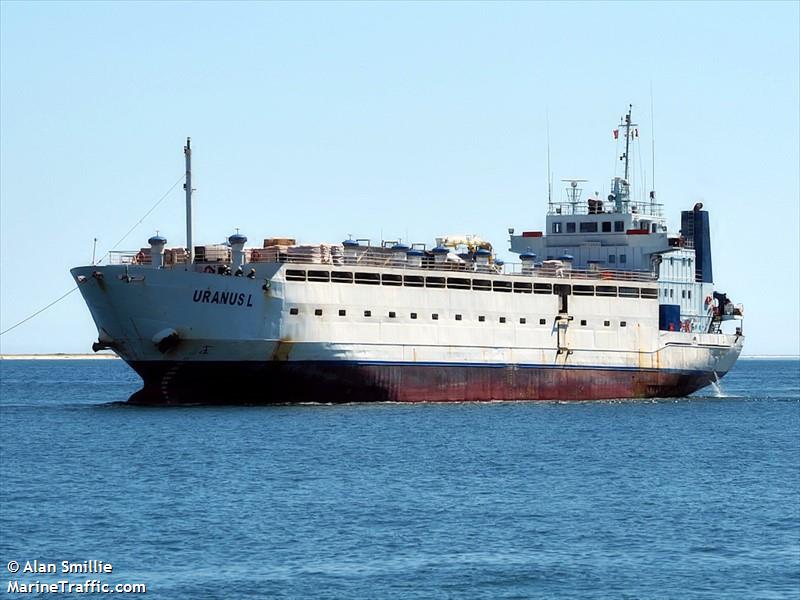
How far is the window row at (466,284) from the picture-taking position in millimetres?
58062

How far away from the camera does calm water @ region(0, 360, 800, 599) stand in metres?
27.5

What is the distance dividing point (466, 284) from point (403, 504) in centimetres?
2914

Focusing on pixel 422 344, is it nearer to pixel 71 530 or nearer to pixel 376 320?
pixel 376 320

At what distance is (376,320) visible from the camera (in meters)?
59.3

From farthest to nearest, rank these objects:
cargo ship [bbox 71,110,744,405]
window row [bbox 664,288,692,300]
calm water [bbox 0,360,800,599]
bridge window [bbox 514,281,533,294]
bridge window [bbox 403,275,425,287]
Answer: window row [bbox 664,288,692,300]
bridge window [bbox 514,281,533,294]
bridge window [bbox 403,275,425,287]
cargo ship [bbox 71,110,744,405]
calm water [bbox 0,360,800,599]

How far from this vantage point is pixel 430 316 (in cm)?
6134

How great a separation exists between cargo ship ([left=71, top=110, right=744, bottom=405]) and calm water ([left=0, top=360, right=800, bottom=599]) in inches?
98.0

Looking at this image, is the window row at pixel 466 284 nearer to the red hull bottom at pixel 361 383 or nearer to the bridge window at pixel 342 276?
the bridge window at pixel 342 276

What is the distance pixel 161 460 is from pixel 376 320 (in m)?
18.6

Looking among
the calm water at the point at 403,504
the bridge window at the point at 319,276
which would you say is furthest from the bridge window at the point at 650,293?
the bridge window at the point at 319,276

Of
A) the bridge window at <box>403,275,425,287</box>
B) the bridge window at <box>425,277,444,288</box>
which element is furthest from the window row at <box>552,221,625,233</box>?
the bridge window at <box>403,275,425,287</box>

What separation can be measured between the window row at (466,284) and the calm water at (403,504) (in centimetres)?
566

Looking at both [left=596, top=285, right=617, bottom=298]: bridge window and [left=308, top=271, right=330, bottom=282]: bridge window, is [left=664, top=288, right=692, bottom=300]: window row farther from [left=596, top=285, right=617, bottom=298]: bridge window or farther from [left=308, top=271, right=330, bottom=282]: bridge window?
[left=308, top=271, right=330, bottom=282]: bridge window

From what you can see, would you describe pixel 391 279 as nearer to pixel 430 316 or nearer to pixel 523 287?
pixel 430 316
